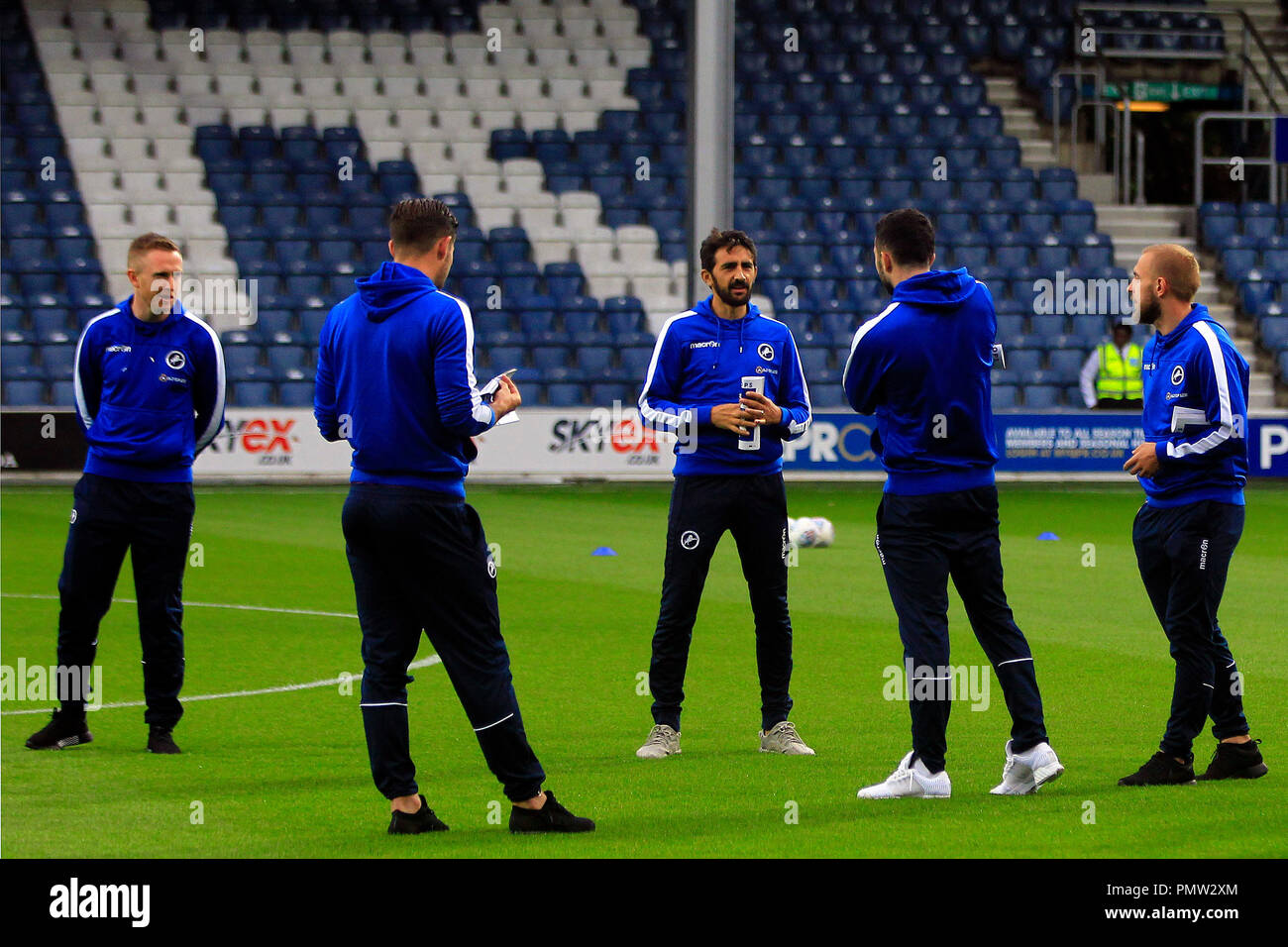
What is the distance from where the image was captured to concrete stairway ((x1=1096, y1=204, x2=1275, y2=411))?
92.2 ft

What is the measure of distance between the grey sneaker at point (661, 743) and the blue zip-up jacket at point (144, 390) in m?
2.22

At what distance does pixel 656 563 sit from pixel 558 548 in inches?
54.5

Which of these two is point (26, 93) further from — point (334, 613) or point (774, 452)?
point (774, 452)

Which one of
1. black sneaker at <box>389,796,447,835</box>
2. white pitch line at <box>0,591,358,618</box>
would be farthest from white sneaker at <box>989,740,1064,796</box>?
white pitch line at <box>0,591,358,618</box>

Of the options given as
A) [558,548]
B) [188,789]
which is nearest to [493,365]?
[558,548]

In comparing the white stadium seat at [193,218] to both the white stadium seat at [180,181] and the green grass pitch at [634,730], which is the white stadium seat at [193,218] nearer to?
the white stadium seat at [180,181]

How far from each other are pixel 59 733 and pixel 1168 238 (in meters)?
24.8

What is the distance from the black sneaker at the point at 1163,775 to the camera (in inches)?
268

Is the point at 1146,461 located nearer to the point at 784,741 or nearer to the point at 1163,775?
the point at 1163,775

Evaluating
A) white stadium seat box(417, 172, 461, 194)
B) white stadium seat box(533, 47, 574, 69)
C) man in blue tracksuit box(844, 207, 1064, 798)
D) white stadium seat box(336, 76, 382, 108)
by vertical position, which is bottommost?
man in blue tracksuit box(844, 207, 1064, 798)

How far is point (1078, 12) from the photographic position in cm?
3161

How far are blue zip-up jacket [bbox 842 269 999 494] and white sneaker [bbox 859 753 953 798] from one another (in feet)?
3.25

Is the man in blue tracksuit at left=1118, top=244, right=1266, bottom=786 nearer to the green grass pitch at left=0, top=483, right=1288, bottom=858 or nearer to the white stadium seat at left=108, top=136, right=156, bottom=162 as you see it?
the green grass pitch at left=0, top=483, right=1288, bottom=858

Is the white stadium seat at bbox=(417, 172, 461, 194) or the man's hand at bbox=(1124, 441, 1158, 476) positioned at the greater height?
the white stadium seat at bbox=(417, 172, 461, 194)
